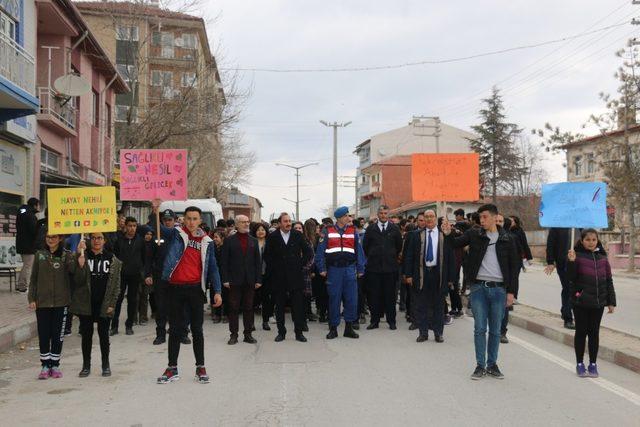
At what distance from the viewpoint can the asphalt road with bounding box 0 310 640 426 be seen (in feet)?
17.5

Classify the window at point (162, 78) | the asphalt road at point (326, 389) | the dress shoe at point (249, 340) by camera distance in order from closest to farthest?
the asphalt road at point (326, 389) → the dress shoe at point (249, 340) → the window at point (162, 78)

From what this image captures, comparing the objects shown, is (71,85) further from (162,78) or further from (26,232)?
(26,232)

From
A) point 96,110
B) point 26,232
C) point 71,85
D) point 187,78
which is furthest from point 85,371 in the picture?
point 96,110

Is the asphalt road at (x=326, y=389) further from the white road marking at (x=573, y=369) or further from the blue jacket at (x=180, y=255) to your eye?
the blue jacket at (x=180, y=255)

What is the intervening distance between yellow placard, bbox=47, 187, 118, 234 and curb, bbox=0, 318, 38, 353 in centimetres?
268

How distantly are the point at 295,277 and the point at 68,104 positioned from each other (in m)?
15.3

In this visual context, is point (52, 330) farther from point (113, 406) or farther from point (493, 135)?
point (493, 135)

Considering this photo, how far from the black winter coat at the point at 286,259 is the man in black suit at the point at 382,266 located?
3.74 ft

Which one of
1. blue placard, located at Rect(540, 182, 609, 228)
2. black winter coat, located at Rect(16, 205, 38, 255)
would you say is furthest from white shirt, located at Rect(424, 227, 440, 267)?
black winter coat, located at Rect(16, 205, 38, 255)

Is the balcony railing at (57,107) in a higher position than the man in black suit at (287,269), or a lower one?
higher

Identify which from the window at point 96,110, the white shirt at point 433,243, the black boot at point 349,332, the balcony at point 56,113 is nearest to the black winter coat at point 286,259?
the black boot at point 349,332

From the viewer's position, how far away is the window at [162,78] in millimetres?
24266

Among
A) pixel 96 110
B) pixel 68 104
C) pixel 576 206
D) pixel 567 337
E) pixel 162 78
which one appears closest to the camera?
pixel 576 206

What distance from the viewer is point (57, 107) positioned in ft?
66.1
